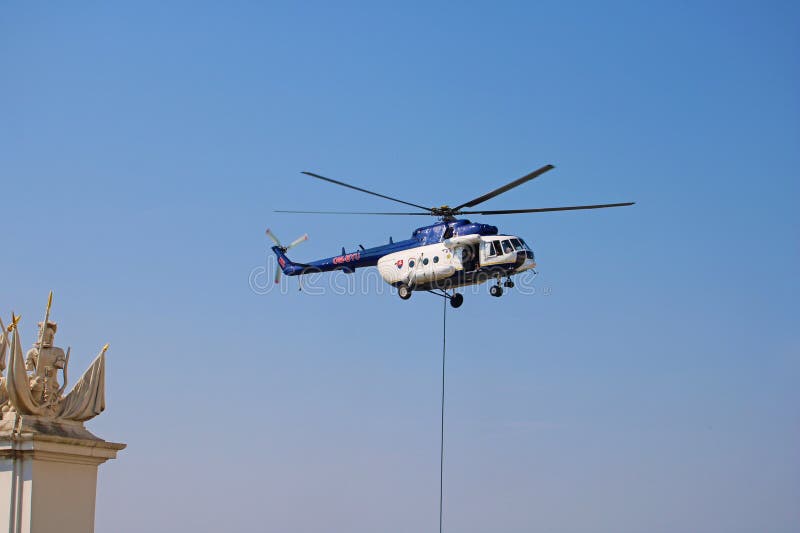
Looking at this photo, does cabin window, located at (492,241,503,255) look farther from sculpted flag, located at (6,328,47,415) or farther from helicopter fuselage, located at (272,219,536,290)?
sculpted flag, located at (6,328,47,415)

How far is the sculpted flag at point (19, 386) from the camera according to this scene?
63.4ft

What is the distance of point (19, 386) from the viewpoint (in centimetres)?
1941

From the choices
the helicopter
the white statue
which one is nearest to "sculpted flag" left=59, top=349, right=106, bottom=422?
the white statue

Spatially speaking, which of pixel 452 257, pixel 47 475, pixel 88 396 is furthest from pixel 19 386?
pixel 452 257

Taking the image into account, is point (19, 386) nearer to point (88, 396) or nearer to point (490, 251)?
point (88, 396)

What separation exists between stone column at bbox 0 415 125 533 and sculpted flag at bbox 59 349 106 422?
8.4 inches

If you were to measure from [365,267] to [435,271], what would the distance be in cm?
417

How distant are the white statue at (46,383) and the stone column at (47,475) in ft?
0.73

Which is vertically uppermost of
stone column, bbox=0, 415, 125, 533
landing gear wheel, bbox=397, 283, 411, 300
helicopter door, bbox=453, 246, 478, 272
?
helicopter door, bbox=453, 246, 478, 272

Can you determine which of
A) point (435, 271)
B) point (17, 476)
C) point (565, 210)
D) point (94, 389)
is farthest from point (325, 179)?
point (17, 476)

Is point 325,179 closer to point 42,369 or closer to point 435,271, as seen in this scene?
point 435,271

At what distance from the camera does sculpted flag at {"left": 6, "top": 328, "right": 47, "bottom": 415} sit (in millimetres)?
19328

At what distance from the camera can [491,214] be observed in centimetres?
3388

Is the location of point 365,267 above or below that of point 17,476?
above
